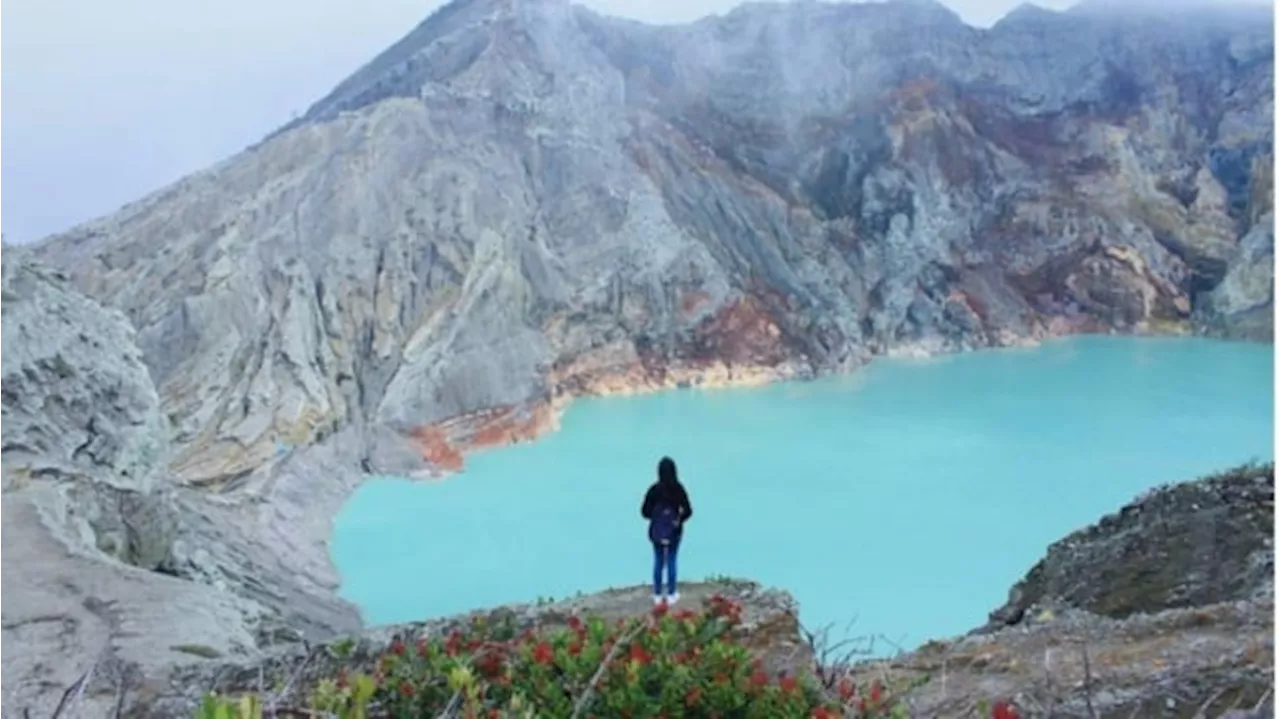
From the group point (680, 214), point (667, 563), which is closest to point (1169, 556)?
point (667, 563)

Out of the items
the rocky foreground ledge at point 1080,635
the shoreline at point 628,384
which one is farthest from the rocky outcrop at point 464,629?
the shoreline at point 628,384

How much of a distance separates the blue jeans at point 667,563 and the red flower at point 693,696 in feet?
7.42

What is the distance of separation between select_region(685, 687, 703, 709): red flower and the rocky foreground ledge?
28 centimetres

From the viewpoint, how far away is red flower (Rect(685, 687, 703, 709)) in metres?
2.61

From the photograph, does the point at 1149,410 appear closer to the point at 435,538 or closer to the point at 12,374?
the point at 435,538

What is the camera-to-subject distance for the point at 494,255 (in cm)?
2055

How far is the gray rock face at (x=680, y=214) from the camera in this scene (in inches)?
723

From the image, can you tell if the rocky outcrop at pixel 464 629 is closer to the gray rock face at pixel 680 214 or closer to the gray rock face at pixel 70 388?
the gray rock face at pixel 70 388

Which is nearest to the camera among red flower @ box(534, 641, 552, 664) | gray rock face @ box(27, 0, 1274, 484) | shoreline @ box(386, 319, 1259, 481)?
red flower @ box(534, 641, 552, 664)

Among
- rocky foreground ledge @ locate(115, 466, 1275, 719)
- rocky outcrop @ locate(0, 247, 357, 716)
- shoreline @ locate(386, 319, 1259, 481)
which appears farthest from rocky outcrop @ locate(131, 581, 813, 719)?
shoreline @ locate(386, 319, 1259, 481)

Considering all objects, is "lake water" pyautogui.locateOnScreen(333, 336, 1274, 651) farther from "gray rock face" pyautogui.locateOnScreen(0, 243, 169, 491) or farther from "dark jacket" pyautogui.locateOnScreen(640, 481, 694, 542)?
"dark jacket" pyautogui.locateOnScreen(640, 481, 694, 542)

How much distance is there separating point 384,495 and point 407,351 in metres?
4.15

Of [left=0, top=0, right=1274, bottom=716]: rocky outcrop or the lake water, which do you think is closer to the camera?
[left=0, top=0, right=1274, bottom=716]: rocky outcrop

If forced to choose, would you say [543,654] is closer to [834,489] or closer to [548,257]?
[834,489]
